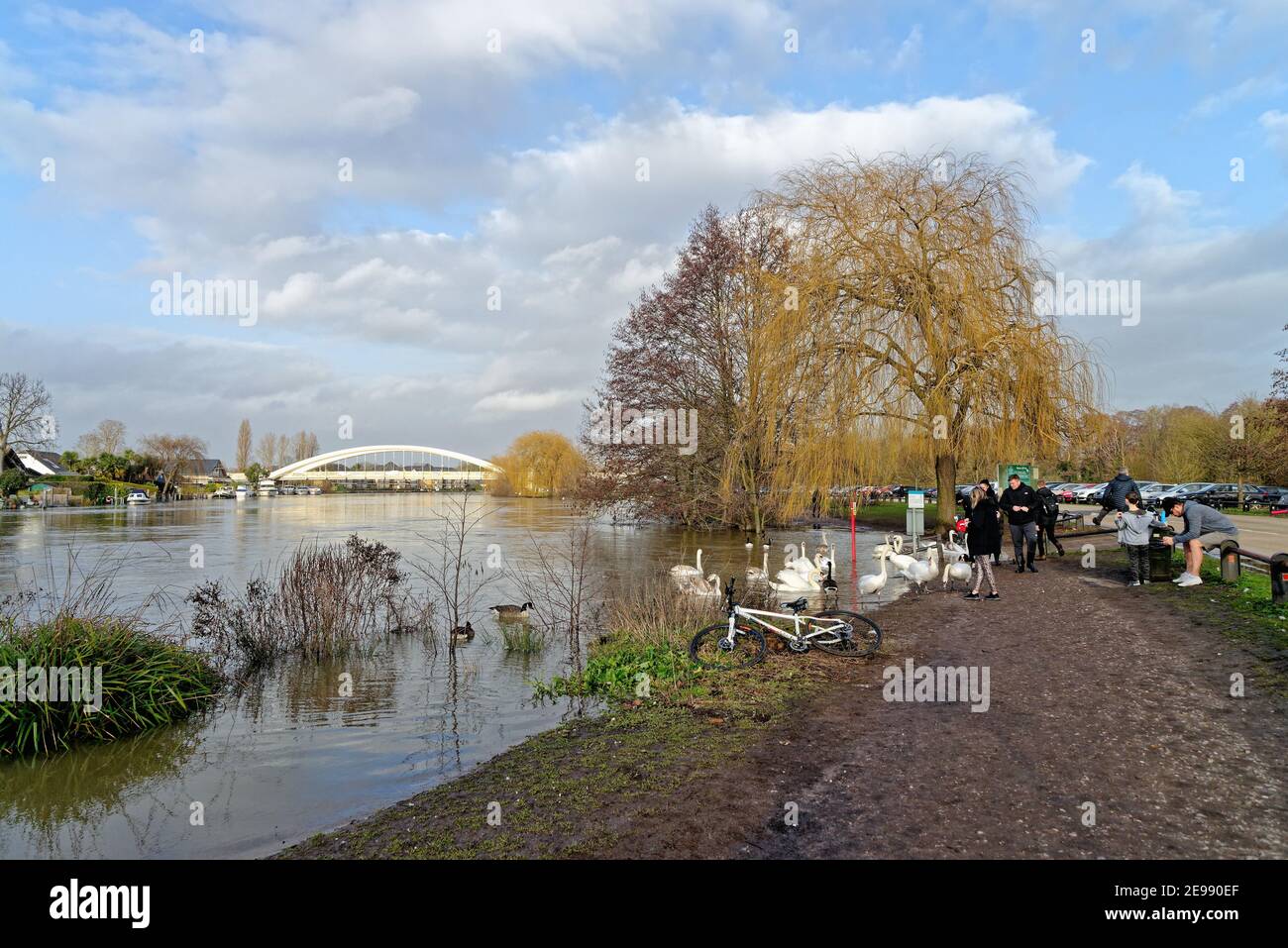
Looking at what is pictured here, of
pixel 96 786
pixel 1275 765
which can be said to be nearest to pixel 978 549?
pixel 1275 765

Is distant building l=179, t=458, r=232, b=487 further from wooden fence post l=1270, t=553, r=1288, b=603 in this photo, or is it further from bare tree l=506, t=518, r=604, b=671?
wooden fence post l=1270, t=553, r=1288, b=603

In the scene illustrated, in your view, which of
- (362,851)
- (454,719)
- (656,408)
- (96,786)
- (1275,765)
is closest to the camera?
(362,851)

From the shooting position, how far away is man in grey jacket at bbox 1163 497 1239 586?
13922 mm

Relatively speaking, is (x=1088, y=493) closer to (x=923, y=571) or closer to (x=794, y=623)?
(x=923, y=571)

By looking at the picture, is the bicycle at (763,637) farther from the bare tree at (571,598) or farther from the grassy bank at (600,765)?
the bare tree at (571,598)

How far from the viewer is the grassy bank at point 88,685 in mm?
8281

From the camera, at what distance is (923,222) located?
78.5ft

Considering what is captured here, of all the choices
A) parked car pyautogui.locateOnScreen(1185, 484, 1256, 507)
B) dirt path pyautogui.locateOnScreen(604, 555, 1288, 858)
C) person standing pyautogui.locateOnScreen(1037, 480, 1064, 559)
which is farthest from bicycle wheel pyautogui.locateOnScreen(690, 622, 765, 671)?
parked car pyautogui.locateOnScreen(1185, 484, 1256, 507)
